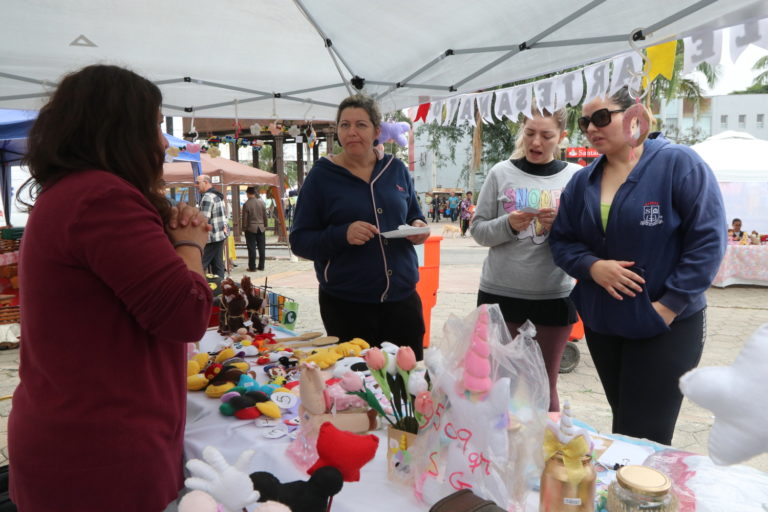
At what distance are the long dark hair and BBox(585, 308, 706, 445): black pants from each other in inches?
56.7

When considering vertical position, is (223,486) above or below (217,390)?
above

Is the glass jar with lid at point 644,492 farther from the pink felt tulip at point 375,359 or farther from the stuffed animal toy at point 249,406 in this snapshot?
the stuffed animal toy at point 249,406

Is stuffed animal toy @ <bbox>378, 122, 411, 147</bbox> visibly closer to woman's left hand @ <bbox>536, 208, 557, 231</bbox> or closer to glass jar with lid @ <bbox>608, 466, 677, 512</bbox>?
woman's left hand @ <bbox>536, 208, 557, 231</bbox>

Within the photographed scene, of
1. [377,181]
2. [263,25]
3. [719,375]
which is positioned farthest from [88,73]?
[263,25]

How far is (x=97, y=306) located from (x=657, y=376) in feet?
4.93

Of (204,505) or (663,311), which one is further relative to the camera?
(663,311)

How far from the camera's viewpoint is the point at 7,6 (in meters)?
2.63

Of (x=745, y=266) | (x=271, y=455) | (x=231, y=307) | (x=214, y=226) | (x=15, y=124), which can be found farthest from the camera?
(x=745, y=266)

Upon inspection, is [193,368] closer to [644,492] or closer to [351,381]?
[351,381]

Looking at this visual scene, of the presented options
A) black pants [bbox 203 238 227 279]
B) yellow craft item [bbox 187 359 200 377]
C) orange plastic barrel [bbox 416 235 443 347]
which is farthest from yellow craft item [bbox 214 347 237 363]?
black pants [bbox 203 238 227 279]

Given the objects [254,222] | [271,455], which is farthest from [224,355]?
[254,222]

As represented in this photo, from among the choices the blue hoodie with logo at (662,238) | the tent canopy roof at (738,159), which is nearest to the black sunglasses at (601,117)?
the blue hoodie with logo at (662,238)

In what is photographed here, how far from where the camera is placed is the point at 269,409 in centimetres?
146

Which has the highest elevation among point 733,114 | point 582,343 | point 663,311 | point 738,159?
point 733,114
